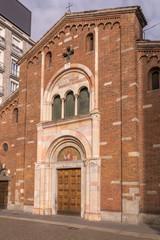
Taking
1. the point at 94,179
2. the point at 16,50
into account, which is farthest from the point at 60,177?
the point at 16,50

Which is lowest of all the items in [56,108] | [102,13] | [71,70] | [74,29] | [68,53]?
[56,108]

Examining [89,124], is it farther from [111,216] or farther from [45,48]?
[45,48]

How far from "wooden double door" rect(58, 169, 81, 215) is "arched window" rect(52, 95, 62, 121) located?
3493 millimetres

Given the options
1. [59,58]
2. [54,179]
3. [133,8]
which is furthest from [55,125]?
[133,8]

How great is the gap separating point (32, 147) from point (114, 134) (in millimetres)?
6303

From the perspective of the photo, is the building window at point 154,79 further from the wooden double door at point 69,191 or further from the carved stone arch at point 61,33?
the carved stone arch at point 61,33

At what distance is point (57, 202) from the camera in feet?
56.3

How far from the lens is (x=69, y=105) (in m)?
17.8

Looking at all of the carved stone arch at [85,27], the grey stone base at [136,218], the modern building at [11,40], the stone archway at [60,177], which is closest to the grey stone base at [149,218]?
the grey stone base at [136,218]

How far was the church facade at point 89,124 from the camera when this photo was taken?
47.0 feet

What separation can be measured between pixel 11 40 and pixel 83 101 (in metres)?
23.9

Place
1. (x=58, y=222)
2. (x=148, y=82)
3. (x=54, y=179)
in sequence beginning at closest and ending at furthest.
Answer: (x=58, y=222) < (x=148, y=82) < (x=54, y=179)

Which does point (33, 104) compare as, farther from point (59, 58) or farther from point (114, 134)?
point (114, 134)

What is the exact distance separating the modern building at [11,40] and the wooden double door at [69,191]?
66.8ft
